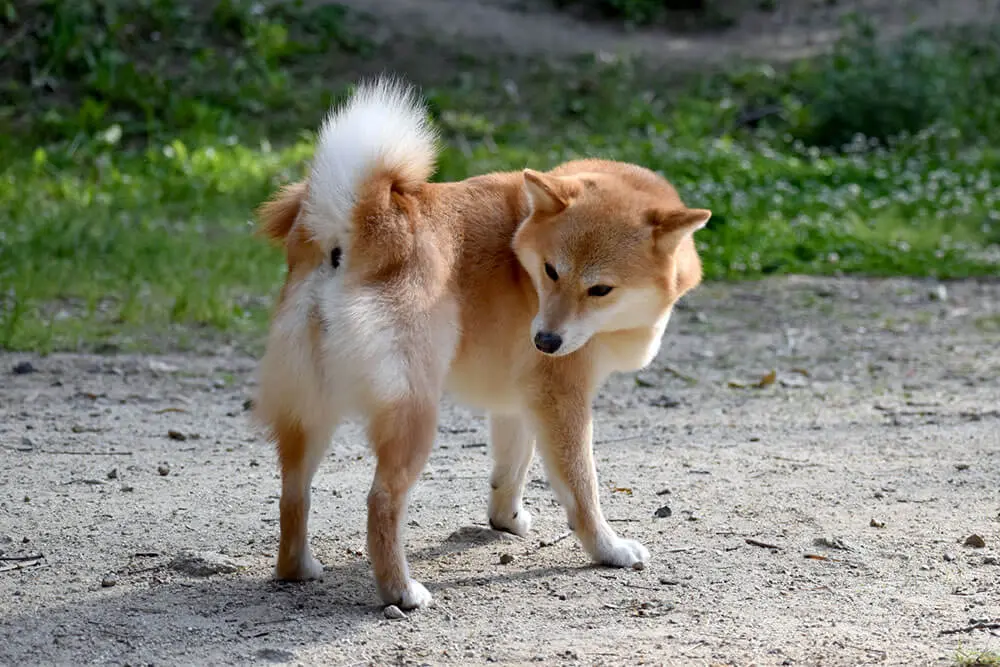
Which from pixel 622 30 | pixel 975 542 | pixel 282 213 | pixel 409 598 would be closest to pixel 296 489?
pixel 409 598

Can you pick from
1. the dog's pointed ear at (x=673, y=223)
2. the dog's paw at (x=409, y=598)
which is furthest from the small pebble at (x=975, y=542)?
the dog's paw at (x=409, y=598)

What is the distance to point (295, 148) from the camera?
1114cm

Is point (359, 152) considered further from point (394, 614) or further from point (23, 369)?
point (23, 369)

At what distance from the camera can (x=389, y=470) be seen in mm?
3797

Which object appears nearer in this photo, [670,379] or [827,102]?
[670,379]

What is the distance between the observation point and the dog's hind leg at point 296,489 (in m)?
3.97

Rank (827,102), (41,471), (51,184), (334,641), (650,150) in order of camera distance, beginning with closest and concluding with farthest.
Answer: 1. (334,641)
2. (41,471)
3. (51,184)
4. (650,150)
5. (827,102)

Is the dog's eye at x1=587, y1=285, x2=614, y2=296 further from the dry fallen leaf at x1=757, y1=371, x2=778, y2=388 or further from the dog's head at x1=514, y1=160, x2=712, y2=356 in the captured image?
the dry fallen leaf at x1=757, y1=371, x2=778, y2=388

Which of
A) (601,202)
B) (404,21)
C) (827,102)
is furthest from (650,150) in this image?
(601,202)

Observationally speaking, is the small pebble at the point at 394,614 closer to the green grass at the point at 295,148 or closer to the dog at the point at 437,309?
the dog at the point at 437,309

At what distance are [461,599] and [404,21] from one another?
11614mm

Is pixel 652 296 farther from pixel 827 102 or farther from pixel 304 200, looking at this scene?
pixel 827 102

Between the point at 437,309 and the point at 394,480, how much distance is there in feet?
1.85

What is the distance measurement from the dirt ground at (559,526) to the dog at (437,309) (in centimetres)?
27
